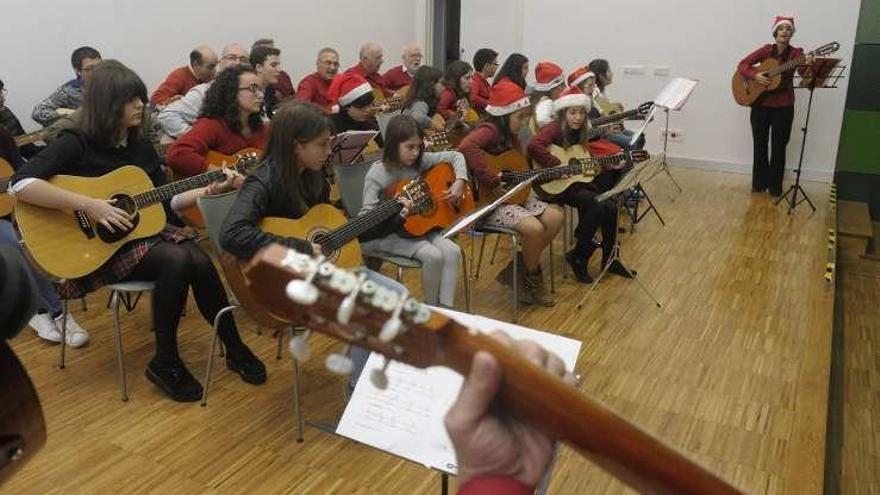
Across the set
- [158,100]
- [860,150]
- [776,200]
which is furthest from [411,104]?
[860,150]

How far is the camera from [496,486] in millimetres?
995

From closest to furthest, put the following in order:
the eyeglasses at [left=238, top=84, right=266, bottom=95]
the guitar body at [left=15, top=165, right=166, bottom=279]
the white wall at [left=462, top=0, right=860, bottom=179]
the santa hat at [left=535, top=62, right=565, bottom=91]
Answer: the guitar body at [left=15, top=165, right=166, bottom=279], the eyeglasses at [left=238, top=84, right=266, bottom=95], the santa hat at [left=535, top=62, right=565, bottom=91], the white wall at [left=462, top=0, right=860, bottom=179]

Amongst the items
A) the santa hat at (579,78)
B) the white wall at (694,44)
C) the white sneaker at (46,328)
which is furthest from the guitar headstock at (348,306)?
the white wall at (694,44)

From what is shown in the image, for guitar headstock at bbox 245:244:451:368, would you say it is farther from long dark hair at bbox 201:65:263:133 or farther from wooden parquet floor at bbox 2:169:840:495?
long dark hair at bbox 201:65:263:133

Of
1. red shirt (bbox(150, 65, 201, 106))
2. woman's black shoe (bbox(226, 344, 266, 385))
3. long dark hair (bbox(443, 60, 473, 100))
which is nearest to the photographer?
woman's black shoe (bbox(226, 344, 266, 385))

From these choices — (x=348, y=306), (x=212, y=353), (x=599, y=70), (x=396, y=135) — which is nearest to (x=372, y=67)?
(x=599, y=70)

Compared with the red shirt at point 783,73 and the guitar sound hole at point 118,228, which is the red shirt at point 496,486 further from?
the red shirt at point 783,73

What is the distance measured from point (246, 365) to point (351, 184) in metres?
1.06

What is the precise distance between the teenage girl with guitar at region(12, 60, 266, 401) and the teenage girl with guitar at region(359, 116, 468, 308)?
83 centimetres

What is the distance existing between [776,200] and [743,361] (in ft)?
13.3

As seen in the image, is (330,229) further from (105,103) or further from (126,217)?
(105,103)

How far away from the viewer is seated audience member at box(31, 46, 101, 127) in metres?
4.94

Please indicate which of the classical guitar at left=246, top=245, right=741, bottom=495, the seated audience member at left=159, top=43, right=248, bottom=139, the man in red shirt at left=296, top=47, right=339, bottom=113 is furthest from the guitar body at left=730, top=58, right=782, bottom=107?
the classical guitar at left=246, top=245, right=741, bottom=495

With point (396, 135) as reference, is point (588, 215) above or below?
below
